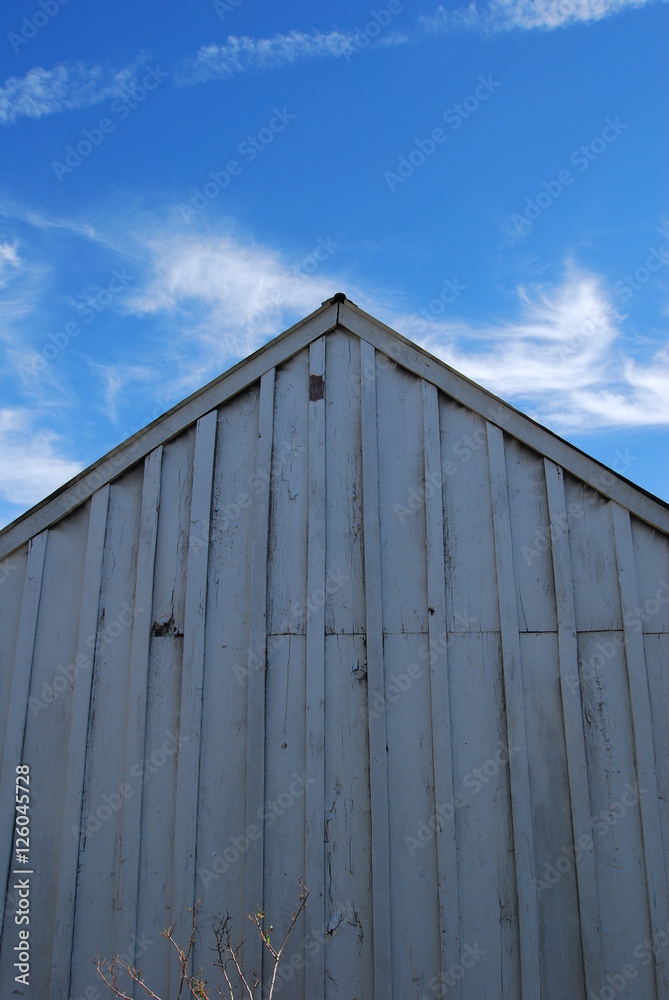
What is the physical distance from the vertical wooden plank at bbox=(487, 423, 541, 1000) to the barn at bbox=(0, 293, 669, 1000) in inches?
0.6

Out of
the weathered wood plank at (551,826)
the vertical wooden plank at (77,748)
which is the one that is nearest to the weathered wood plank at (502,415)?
the weathered wood plank at (551,826)

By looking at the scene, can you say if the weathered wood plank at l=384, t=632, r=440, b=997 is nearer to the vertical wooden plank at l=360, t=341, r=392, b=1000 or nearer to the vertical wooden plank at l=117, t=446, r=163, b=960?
the vertical wooden plank at l=360, t=341, r=392, b=1000

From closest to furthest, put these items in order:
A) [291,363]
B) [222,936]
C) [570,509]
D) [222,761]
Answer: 1. [222,936]
2. [222,761]
3. [570,509]
4. [291,363]

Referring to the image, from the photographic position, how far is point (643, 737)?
382 cm

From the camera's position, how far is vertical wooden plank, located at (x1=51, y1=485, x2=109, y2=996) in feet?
12.4

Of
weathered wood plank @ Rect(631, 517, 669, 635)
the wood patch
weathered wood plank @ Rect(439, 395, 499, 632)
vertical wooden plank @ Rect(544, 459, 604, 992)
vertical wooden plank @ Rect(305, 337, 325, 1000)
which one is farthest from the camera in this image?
the wood patch

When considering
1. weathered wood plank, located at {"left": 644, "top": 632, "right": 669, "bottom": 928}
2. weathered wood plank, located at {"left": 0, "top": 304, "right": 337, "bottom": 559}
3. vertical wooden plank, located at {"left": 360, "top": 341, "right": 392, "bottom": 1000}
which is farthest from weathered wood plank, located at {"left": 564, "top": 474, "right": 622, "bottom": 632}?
weathered wood plank, located at {"left": 0, "top": 304, "right": 337, "bottom": 559}

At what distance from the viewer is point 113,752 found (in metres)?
4.02

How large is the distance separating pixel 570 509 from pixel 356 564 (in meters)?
1.44

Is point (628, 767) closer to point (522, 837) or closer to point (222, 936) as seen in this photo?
point (522, 837)

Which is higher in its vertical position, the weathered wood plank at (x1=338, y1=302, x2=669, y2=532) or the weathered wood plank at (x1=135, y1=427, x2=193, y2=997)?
the weathered wood plank at (x1=338, y1=302, x2=669, y2=532)

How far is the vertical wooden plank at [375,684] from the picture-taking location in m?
3.67

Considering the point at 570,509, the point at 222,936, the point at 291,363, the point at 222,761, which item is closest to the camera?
the point at 222,936

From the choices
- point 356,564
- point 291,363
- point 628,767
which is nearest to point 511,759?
point 628,767
